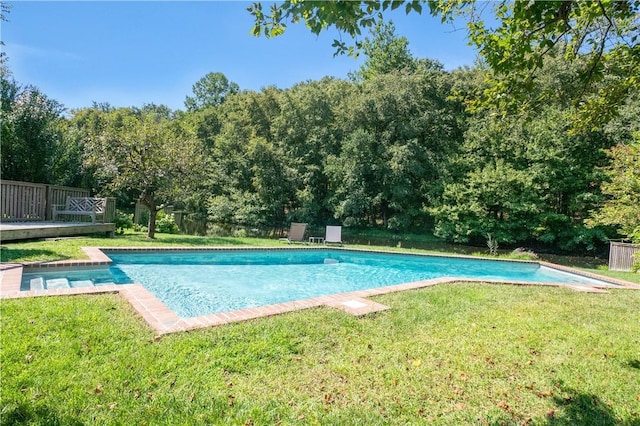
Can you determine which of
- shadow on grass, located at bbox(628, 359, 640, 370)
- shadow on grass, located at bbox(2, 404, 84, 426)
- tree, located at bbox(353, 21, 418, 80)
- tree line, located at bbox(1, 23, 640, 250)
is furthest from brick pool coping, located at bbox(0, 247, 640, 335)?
tree, located at bbox(353, 21, 418, 80)

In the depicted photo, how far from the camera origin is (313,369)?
282 centimetres

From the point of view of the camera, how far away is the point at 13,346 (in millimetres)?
2717

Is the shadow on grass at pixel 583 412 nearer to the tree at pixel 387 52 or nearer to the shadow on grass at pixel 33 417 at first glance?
the shadow on grass at pixel 33 417

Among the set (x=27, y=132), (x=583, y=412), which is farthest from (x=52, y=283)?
(x=27, y=132)

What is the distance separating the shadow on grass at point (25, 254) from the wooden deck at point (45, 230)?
3.44 feet

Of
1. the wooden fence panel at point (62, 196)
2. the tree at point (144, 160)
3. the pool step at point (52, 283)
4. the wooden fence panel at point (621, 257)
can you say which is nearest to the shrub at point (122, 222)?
the wooden fence panel at point (62, 196)

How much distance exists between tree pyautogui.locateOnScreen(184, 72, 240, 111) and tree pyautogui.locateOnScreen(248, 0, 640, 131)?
3827cm

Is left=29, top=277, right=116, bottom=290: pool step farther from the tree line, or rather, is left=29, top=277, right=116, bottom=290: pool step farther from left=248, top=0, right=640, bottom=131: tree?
the tree line

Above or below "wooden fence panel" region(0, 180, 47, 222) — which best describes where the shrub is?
below

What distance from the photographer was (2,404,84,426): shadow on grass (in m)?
1.93

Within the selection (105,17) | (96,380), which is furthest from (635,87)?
(105,17)

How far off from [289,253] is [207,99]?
31.5 meters

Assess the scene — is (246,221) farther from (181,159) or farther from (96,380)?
(96,380)

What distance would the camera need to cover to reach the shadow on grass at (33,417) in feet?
6.34
